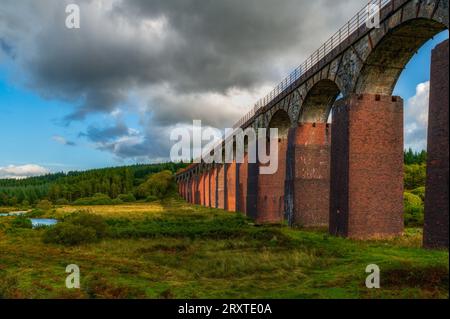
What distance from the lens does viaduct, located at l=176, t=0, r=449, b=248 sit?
1291 cm

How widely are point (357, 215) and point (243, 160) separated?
22.9 m

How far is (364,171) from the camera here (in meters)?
17.6

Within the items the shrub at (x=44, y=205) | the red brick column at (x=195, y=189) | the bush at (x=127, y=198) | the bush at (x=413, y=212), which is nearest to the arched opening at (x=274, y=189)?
the bush at (x=413, y=212)

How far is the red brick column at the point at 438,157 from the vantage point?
1230cm

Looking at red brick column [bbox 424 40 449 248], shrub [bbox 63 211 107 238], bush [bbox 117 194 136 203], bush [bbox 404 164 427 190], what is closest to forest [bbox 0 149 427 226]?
bush [bbox 117 194 136 203]

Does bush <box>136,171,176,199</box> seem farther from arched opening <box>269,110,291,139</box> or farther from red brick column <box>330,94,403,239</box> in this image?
red brick column <box>330,94,403,239</box>

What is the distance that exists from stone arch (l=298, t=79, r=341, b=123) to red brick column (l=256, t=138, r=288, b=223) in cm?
699

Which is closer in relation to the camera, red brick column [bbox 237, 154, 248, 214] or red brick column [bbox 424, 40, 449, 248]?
red brick column [bbox 424, 40, 449, 248]

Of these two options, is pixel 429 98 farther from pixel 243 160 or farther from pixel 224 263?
pixel 243 160

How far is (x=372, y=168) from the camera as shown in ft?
57.9

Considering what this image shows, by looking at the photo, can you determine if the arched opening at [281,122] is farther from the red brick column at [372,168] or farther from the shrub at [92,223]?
the shrub at [92,223]

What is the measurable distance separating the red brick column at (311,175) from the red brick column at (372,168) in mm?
6532

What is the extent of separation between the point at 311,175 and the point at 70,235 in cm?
1516

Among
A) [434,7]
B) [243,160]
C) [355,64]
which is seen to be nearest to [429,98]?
[434,7]
